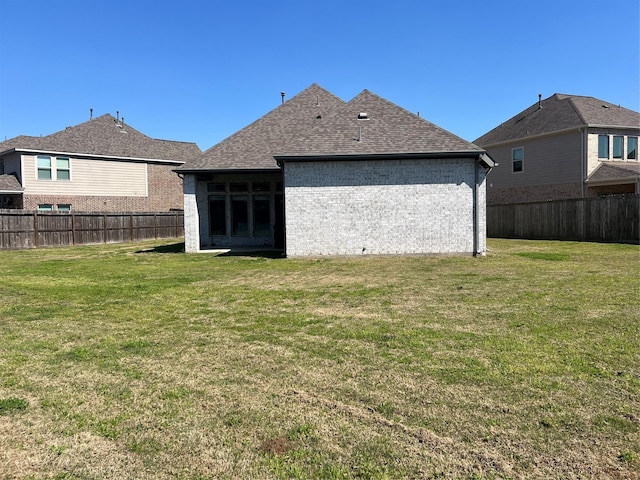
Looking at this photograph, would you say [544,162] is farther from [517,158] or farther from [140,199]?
[140,199]

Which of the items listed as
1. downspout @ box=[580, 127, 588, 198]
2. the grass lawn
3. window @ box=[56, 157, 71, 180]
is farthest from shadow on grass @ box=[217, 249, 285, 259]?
downspout @ box=[580, 127, 588, 198]

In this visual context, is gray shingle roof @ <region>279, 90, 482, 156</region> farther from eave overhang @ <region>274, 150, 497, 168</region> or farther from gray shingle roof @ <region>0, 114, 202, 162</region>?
gray shingle roof @ <region>0, 114, 202, 162</region>

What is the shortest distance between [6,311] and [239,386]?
5445 millimetres

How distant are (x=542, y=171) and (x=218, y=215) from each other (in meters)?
20.0

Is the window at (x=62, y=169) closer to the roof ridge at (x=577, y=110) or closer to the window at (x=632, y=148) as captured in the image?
the roof ridge at (x=577, y=110)

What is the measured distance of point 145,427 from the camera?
327 centimetres

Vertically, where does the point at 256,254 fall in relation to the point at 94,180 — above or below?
below

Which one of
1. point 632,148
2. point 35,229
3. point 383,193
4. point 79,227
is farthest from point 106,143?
point 632,148

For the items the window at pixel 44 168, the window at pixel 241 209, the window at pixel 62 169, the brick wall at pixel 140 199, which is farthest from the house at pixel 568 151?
the window at pixel 44 168

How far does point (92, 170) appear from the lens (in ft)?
91.1

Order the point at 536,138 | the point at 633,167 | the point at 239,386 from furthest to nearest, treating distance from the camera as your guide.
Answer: the point at 536,138, the point at 633,167, the point at 239,386

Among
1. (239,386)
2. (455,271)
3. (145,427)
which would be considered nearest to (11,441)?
(145,427)

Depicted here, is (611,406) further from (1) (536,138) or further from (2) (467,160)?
(1) (536,138)

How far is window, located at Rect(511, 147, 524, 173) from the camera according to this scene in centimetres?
2836
